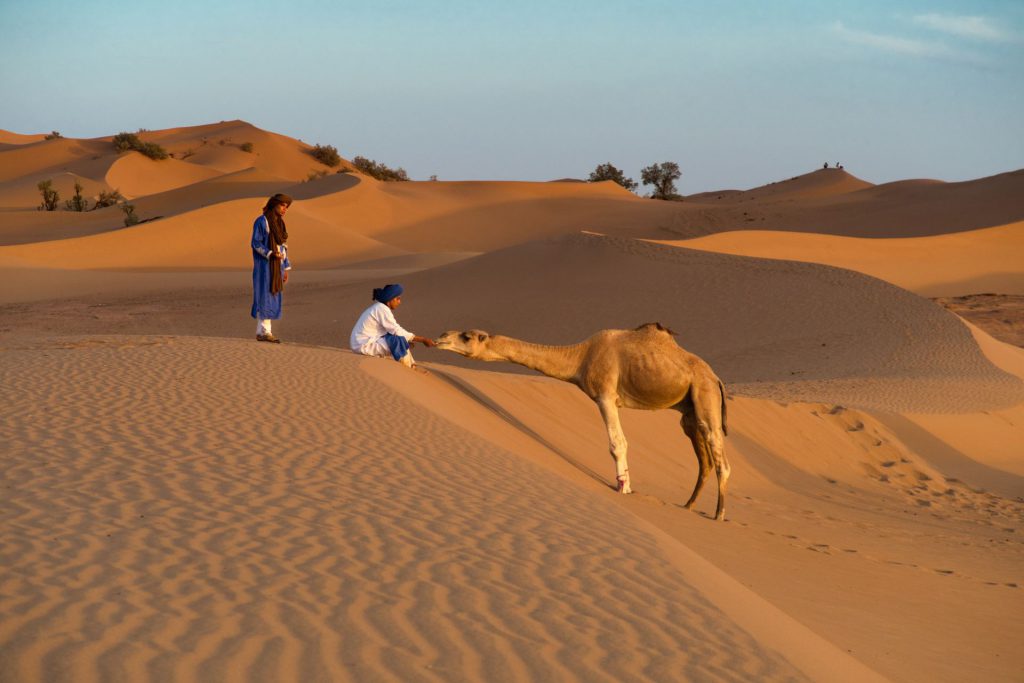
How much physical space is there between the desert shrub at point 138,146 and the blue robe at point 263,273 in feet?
276

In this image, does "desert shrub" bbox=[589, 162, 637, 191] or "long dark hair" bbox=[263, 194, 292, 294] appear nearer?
"long dark hair" bbox=[263, 194, 292, 294]

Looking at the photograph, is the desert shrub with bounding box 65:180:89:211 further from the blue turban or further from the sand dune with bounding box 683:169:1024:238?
the blue turban

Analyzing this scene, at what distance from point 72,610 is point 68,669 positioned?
0.69 m

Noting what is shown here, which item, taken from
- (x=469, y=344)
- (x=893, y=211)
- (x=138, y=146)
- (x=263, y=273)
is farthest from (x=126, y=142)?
(x=469, y=344)

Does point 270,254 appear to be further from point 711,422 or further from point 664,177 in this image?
point 664,177

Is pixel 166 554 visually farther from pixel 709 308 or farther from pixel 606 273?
pixel 606 273

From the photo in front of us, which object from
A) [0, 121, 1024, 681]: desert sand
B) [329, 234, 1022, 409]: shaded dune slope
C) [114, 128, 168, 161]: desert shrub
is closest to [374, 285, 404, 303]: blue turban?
[0, 121, 1024, 681]: desert sand

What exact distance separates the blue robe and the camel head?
4986 mm

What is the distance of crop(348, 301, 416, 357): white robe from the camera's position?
1366cm

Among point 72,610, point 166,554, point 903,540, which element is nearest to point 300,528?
point 166,554

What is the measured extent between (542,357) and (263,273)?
5722mm

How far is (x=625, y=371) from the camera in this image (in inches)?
413

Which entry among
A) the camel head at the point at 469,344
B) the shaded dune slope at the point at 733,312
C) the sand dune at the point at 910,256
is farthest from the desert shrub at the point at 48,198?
the camel head at the point at 469,344

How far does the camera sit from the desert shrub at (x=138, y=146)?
93.1 meters
